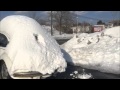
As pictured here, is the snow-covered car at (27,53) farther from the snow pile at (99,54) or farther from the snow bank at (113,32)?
the snow bank at (113,32)


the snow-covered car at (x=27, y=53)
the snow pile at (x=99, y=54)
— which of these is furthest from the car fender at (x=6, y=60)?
the snow pile at (x=99, y=54)

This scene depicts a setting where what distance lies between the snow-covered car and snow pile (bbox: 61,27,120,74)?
2630mm

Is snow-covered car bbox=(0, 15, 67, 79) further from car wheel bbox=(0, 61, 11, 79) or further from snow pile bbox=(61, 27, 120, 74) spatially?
snow pile bbox=(61, 27, 120, 74)

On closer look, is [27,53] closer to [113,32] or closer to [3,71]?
[3,71]

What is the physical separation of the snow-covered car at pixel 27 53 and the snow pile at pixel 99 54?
2630 millimetres

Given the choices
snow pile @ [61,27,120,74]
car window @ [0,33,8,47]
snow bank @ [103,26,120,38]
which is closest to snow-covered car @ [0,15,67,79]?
car window @ [0,33,8,47]

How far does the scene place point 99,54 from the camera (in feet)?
31.2

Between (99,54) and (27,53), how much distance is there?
159 inches

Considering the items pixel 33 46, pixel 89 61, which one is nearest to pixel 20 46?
pixel 33 46

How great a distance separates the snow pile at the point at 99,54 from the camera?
8922mm
